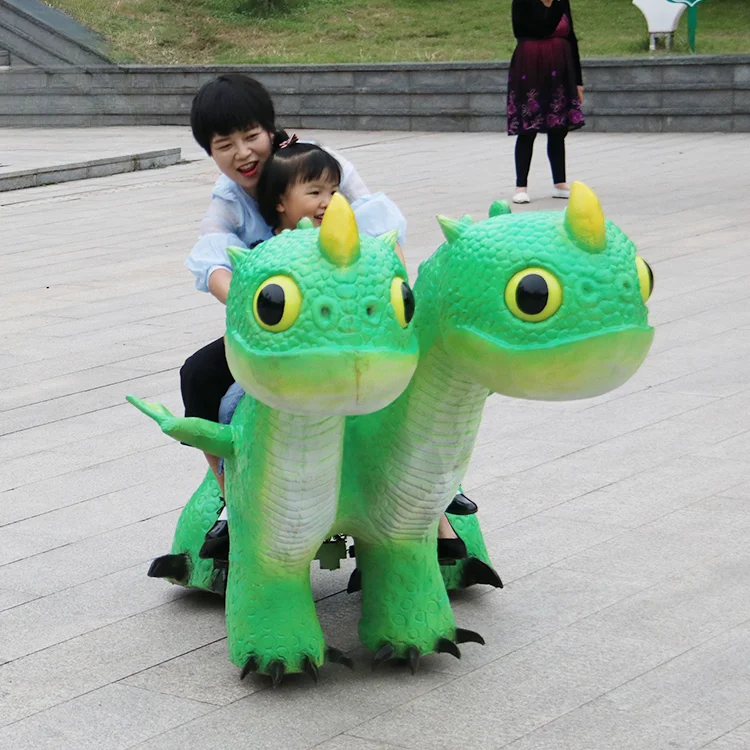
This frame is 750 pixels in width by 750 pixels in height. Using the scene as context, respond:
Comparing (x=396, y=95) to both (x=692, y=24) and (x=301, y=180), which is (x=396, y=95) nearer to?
(x=692, y=24)

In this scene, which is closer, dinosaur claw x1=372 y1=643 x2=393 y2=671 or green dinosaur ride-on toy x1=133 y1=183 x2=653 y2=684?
green dinosaur ride-on toy x1=133 y1=183 x2=653 y2=684

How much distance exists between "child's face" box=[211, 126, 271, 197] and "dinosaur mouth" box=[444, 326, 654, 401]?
1109 millimetres

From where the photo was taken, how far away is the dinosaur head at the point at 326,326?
234 centimetres

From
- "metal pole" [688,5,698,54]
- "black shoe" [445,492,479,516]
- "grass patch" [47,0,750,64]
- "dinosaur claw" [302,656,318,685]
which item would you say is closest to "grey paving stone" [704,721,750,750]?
"dinosaur claw" [302,656,318,685]

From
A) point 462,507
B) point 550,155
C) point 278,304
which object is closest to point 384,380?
point 278,304

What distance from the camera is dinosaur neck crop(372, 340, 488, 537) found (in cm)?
268

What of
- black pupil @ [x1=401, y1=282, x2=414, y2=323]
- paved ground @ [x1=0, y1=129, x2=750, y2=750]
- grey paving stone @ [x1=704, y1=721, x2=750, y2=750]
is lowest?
paved ground @ [x1=0, y1=129, x2=750, y2=750]

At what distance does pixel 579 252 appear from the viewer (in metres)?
2.43

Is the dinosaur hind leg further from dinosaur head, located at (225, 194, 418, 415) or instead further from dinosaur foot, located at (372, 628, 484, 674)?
dinosaur head, located at (225, 194, 418, 415)

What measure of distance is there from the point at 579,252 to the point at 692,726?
3.33 feet

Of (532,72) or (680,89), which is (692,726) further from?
(680,89)

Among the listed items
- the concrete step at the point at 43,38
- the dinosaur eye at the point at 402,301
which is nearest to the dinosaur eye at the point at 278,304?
the dinosaur eye at the point at 402,301

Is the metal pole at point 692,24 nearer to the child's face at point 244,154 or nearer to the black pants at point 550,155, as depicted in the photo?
the black pants at point 550,155

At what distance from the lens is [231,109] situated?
133 inches
